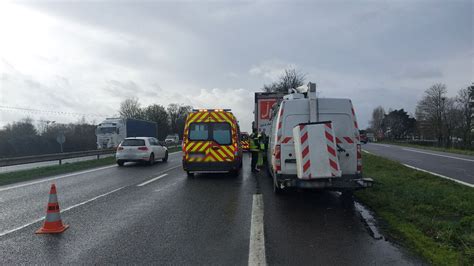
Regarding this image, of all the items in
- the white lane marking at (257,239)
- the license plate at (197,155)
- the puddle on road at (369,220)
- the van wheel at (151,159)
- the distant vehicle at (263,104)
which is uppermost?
the distant vehicle at (263,104)

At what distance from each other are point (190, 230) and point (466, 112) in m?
69.1

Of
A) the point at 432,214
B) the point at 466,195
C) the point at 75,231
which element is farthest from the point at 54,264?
the point at 466,195

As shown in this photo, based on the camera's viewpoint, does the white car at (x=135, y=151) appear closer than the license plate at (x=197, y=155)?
No

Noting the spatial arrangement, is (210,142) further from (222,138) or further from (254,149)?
(254,149)

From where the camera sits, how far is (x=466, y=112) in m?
63.1

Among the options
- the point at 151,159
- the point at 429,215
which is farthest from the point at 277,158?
the point at 151,159

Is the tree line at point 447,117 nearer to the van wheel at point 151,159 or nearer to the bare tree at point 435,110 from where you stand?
the bare tree at point 435,110

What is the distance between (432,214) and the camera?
23.9 ft

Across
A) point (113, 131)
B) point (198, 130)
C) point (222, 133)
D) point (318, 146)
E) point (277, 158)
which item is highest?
point (113, 131)

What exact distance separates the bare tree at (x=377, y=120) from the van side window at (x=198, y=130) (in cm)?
11178

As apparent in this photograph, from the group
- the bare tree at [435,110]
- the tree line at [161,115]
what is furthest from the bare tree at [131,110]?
the bare tree at [435,110]

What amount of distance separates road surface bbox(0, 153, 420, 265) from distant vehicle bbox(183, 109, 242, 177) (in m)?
2.67

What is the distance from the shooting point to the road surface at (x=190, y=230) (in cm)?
500

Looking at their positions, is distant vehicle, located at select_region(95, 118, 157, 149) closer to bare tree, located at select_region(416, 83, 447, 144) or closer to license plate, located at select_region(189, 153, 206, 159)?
license plate, located at select_region(189, 153, 206, 159)
